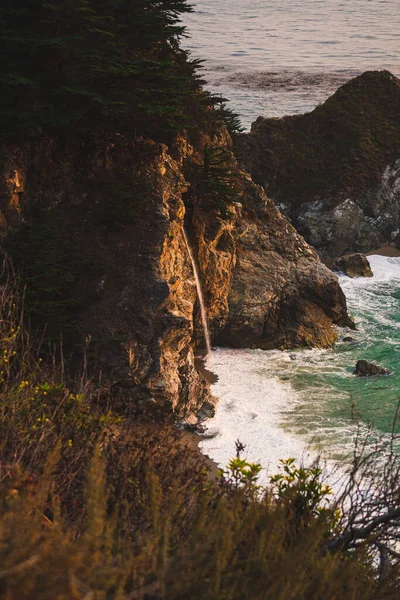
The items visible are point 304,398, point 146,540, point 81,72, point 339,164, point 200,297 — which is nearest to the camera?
point 146,540

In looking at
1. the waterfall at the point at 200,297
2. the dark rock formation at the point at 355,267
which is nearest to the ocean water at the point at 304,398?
the waterfall at the point at 200,297

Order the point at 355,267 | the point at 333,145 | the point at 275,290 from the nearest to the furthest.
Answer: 1. the point at 275,290
2. the point at 355,267
3. the point at 333,145

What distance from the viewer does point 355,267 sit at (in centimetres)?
3466

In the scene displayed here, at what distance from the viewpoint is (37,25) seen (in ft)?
61.8

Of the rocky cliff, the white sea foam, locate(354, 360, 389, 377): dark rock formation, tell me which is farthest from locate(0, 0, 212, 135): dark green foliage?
locate(354, 360, 389, 377): dark rock formation

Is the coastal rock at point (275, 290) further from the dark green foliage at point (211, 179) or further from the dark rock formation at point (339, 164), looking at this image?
the dark rock formation at point (339, 164)

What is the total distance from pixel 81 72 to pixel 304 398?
37.3ft

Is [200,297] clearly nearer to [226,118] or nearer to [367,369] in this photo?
[367,369]

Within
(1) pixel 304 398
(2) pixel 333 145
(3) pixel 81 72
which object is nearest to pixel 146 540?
(1) pixel 304 398

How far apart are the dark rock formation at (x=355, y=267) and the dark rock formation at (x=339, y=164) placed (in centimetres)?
291

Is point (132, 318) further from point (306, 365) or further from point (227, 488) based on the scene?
A: point (227, 488)

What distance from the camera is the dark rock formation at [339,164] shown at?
3900 cm

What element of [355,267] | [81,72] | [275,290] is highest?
[81,72]

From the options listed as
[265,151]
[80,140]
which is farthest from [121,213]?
[265,151]
